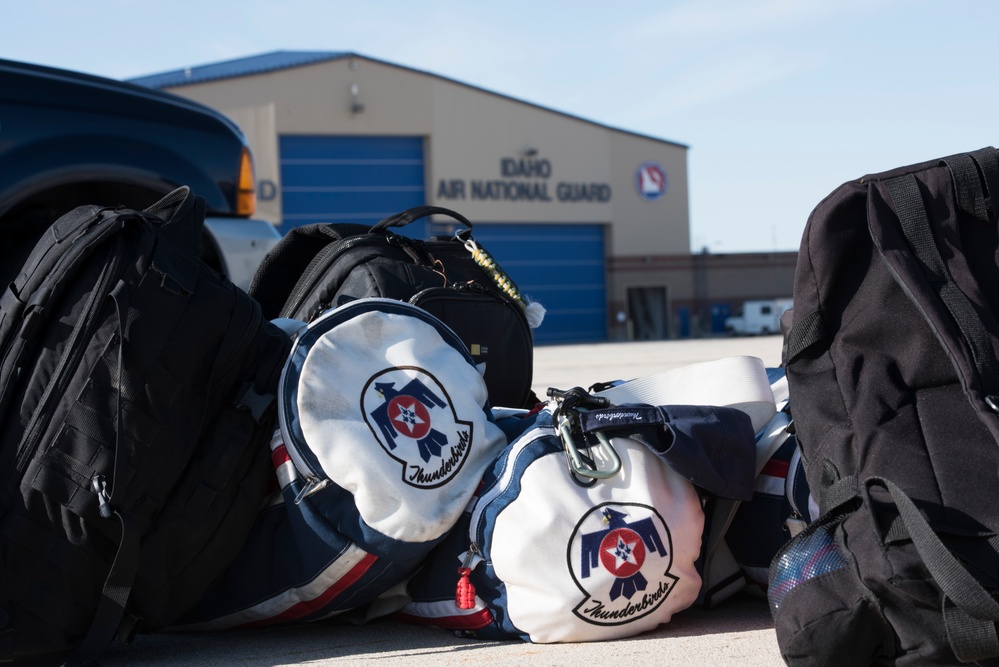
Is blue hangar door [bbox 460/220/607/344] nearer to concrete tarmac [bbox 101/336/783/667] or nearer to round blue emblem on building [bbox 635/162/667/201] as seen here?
round blue emblem on building [bbox 635/162/667/201]

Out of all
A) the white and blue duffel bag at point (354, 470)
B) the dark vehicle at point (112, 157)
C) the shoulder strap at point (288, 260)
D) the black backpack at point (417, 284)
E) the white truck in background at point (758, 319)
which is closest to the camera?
the white and blue duffel bag at point (354, 470)

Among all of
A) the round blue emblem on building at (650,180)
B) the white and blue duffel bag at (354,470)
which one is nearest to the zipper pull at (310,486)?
the white and blue duffel bag at (354,470)

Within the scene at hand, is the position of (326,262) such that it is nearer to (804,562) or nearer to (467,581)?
(467,581)

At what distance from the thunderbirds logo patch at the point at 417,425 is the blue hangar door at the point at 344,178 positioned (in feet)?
106

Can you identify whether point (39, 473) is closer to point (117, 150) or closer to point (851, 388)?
point (851, 388)

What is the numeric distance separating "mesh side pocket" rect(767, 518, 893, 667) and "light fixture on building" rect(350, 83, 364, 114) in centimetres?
3453

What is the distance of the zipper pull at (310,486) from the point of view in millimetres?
2207

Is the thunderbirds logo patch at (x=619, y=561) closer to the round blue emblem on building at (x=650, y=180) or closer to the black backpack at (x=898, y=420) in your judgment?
the black backpack at (x=898, y=420)

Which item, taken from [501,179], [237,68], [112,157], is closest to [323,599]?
[112,157]

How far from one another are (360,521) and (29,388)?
75cm

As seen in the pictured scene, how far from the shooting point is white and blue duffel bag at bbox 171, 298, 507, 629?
2.19 metres

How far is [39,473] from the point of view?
2045 millimetres

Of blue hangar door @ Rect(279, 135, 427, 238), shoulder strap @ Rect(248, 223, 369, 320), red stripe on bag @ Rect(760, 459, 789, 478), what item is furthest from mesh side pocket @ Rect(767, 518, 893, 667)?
blue hangar door @ Rect(279, 135, 427, 238)

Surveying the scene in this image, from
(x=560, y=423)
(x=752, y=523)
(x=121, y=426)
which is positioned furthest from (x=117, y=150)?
(x=752, y=523)
